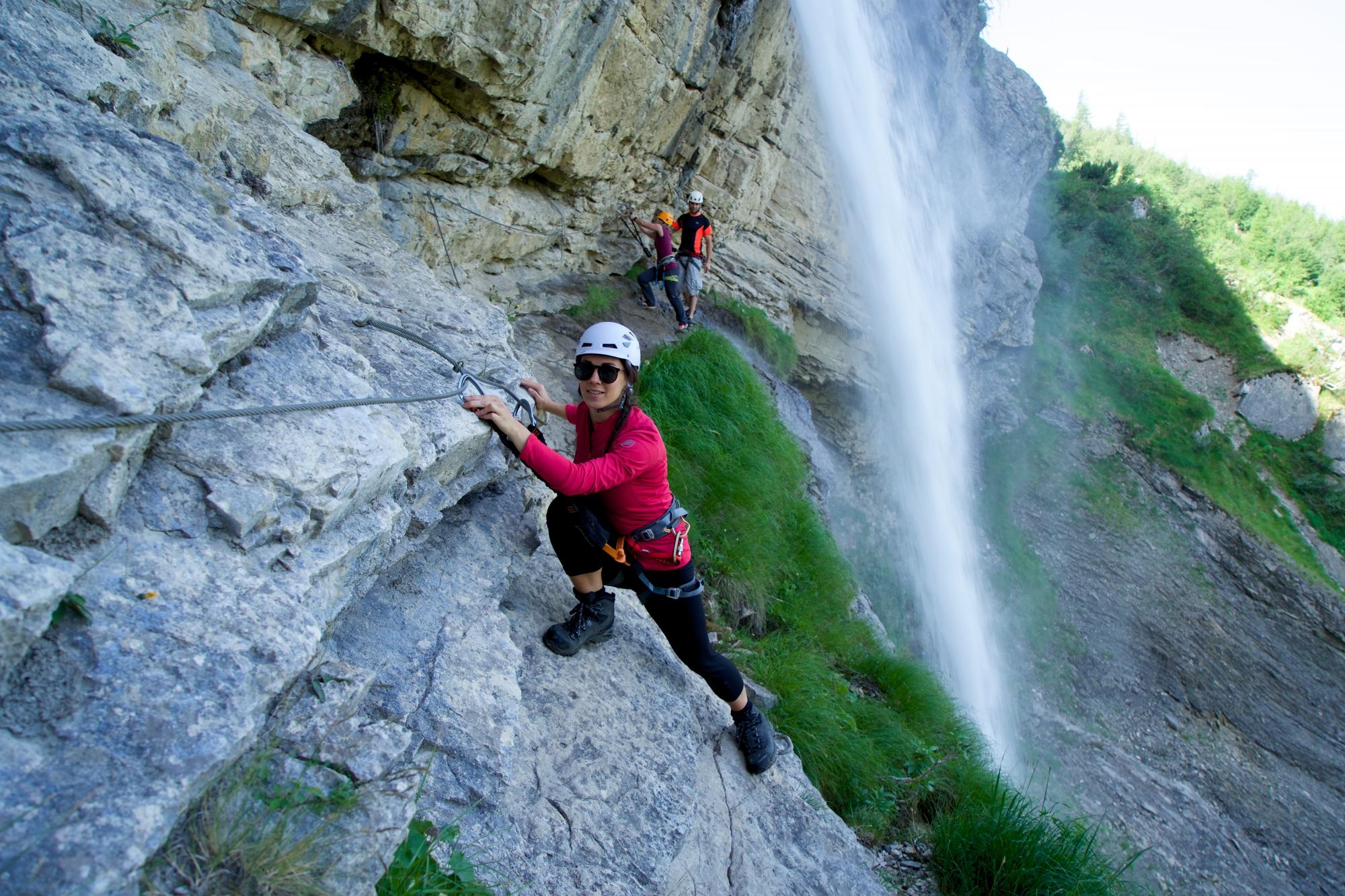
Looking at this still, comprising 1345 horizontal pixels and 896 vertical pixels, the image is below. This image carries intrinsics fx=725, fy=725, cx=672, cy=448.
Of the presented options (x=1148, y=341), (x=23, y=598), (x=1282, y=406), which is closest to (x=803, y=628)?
(x=23, y=598)

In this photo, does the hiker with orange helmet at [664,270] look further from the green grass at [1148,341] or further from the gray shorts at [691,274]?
the green grass at [1148,341]

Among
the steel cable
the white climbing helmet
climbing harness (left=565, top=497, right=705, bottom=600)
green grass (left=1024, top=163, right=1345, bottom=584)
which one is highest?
green grass (left=1024, top=163, right=1345, bottom=584)

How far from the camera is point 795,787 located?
149 inches

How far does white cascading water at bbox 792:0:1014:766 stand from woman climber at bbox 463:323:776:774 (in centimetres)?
905

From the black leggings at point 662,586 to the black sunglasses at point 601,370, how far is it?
56 cm

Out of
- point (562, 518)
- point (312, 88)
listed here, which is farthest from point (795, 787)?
point (312, 88)

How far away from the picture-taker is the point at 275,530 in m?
2.14

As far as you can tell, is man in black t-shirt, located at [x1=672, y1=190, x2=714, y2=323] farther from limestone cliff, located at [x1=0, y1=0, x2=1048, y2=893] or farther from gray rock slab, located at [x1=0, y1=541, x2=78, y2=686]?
gray rock slab, located at [x1=0, y1=541, x2=78, y2=686]

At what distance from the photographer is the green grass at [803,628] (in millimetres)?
4613

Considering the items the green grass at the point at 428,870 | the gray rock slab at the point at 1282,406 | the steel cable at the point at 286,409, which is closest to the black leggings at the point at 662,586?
the steel cable at the point at 286,409

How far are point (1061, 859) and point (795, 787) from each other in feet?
4.48

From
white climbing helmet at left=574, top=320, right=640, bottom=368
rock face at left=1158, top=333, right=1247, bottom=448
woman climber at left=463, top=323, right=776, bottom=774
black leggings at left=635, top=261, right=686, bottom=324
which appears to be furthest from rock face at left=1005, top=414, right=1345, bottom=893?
white climbing helmet at left=574, top=320, right=640, bottom=368

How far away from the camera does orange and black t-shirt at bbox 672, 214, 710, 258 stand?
31.3 feet

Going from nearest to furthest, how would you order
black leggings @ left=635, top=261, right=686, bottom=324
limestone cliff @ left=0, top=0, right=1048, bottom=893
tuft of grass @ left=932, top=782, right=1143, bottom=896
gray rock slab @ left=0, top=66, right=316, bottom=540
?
limestone cliff @ left=0, top=0, right=1048, bottom=893, gray rock slab @ left=0, top=66, right=316, bottom=540, tuft of grass @ left=932, top=782, right=1143, bottom=896, black leggings @ left=635, top=261, right=686, bottom=324
